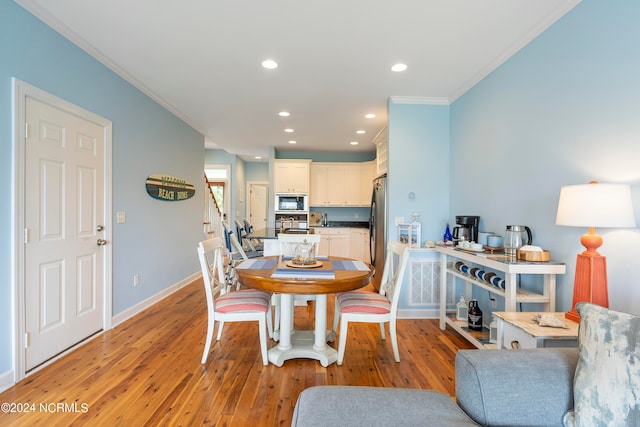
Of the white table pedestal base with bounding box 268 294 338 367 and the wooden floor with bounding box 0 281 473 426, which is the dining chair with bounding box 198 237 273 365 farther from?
the wooden floor with bounding box 0 281 473 426

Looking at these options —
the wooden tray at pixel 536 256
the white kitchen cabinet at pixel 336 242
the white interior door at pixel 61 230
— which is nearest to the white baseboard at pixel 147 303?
the white interior door at pixel 61 230

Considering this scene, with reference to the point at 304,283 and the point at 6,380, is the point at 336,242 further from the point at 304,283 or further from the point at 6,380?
the point at 6,380

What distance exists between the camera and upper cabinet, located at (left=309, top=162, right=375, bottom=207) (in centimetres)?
668

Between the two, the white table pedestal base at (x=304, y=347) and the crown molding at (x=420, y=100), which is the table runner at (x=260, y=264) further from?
the crown molding at (x=420, y=100)

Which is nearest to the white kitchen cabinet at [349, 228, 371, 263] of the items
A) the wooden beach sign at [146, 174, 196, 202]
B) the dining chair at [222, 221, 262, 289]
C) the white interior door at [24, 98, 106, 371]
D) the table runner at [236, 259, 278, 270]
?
the dining chair at [222, 221, 262, 289]

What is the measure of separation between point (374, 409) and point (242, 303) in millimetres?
1487

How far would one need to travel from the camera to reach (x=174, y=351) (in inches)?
101

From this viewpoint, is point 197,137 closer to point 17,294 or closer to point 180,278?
point 180,278

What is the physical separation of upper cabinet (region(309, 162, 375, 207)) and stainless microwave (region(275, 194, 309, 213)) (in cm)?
31

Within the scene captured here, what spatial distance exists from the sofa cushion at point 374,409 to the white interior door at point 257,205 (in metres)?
A: 7.89

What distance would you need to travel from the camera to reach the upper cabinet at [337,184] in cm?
668

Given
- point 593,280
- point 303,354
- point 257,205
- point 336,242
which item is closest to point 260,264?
point 303,354

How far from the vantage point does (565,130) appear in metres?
2.03

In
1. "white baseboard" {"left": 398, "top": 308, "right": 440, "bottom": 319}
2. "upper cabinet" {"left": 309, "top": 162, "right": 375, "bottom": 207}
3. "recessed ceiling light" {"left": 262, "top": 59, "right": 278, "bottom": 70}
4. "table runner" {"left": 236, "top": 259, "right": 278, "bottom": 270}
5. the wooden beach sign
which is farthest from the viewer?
"upper cabinet" {"left": 309, "top": 162, "right": 375, "bottom": 207}
